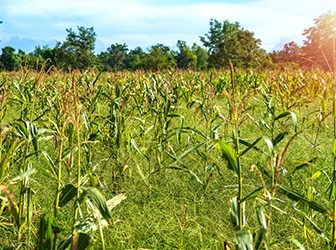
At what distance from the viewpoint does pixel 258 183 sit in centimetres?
290

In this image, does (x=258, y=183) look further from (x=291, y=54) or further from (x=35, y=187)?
(x=291, y=54)

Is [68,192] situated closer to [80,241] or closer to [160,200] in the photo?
[80,241]

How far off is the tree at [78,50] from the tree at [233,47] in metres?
12.1

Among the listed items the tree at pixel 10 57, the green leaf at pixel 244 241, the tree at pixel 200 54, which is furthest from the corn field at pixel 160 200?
the tree at pixel 200 54

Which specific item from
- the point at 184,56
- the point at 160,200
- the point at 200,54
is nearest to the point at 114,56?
the point at 184,56

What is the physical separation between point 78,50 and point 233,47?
1614 centimetres

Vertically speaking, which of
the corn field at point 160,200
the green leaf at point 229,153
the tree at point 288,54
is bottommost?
the corn field at point 160,200

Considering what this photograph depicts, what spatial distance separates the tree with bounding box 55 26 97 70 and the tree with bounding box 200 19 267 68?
12110 millimetres

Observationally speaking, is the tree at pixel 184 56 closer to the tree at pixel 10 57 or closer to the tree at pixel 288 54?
the tree at pixel 288 54

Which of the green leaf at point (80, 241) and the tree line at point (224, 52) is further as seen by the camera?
the tree line at point (224, 52)

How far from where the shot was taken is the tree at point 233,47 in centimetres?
2678

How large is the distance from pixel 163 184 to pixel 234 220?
1681mm

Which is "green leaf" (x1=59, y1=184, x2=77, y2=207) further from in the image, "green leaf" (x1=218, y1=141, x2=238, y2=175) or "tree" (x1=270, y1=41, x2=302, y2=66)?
"tree" (x1=270, y1=41, x2=302, y2=66)

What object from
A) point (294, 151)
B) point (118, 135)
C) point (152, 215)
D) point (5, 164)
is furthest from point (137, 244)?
point (294, 151)
